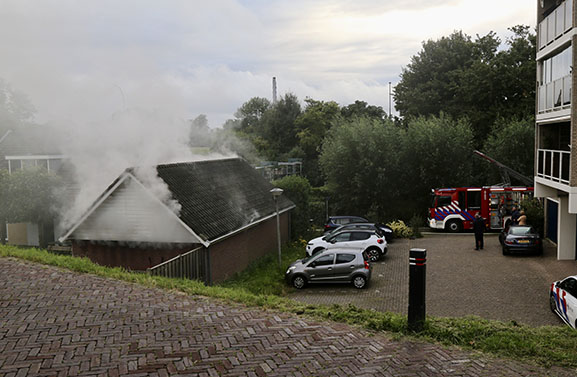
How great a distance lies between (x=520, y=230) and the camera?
20875 millimetres

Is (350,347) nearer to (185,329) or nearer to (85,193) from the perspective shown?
(185,329)

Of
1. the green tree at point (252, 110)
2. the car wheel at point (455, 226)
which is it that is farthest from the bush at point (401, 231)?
the green tree at point (252, 110)

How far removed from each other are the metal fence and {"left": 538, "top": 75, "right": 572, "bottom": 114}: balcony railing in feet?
44.0

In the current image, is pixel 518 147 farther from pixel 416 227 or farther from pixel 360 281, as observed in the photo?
pixel 360 281

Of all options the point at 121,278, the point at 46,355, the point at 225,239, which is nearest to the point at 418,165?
the point at 225,239

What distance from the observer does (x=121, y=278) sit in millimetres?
10898

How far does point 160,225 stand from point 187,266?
80.5 inches

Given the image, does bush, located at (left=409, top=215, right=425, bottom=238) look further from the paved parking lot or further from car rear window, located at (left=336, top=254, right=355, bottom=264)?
car rear window, located at (left=336, top=254, right=355, bottom=264)

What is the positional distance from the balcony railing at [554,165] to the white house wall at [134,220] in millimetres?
12742

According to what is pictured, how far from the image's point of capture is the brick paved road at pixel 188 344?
6609 millimetres

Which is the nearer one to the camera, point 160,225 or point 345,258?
point 160,225

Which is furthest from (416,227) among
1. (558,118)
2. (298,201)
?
(558,118)

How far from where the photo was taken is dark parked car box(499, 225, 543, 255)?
2020cm

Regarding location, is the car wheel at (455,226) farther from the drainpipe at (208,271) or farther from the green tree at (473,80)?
the drainpipe at (208,271)
